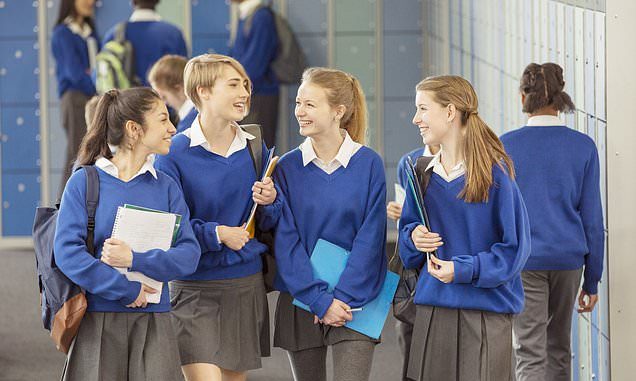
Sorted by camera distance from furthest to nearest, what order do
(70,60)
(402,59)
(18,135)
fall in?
(18,135), (402,59), (70,60)

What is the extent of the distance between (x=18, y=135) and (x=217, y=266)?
614 centimetres

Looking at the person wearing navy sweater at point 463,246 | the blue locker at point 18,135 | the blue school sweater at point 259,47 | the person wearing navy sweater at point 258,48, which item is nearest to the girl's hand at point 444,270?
the person wearing navy sweater at point 463,246

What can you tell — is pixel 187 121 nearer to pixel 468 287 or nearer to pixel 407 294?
pixel 407 294

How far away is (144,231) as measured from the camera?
3895mm

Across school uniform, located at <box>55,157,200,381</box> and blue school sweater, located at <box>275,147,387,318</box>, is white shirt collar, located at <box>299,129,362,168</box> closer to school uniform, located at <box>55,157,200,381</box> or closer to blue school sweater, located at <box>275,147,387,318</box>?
blue school sweater, located at <box>275,147,387,318</box>

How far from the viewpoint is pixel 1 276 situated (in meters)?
9.10

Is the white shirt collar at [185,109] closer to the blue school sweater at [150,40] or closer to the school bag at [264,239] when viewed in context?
the school bag at [264,239]

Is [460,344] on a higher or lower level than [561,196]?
lower

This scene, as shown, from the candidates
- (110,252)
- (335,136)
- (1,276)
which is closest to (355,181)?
(335,136)

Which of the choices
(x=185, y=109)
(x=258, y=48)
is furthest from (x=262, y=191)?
(x=258, y=48)

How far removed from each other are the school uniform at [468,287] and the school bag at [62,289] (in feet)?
3.25

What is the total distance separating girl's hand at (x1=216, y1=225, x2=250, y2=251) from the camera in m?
4.18

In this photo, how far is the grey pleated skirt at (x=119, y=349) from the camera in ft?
12.9

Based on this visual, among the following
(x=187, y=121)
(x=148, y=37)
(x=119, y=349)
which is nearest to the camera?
(x=119, y=349)
